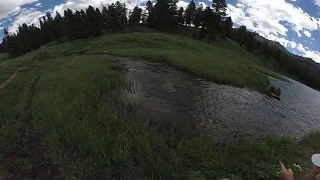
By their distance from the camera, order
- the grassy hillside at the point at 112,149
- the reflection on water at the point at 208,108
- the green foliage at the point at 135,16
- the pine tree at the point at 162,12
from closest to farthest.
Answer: the grassy hillside at the point at 112,149 → the reflection on water at the point at 208,108 → the pine tree at the point at 162,12 → the green foliage at the point at 135,16

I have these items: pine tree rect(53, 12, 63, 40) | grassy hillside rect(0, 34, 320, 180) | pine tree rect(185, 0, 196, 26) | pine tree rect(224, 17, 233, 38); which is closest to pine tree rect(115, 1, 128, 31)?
pine tree rect(53, 12, 63, 40)

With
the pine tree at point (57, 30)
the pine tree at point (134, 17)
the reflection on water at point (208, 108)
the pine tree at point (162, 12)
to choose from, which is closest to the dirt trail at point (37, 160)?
the reflection on water at point (208, 108)

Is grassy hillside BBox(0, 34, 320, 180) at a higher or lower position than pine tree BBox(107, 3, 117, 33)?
lower

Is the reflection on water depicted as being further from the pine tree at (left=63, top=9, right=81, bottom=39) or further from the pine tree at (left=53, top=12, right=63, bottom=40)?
the pine tree at (left=53, top=12, right=63, bottom=40)

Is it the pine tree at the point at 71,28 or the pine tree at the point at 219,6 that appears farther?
the pine tree at the point at 219,6

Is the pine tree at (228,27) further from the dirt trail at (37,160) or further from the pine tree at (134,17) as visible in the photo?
the dirt trail at (37,160)

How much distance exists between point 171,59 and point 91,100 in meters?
23.1

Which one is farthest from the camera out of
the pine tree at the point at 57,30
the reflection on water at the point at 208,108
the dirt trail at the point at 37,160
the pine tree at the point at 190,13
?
the pine tree at the point at 190,13

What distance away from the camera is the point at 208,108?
18.3m

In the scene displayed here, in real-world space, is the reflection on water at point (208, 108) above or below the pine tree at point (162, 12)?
below

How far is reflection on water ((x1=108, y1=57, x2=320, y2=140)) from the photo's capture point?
48.7ft

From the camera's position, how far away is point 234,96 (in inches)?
930

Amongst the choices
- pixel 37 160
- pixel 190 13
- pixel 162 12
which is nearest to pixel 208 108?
pixel 37 160

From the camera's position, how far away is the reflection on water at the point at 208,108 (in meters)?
14.8
